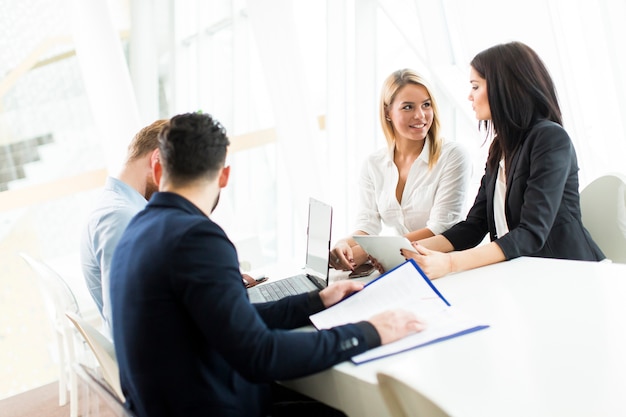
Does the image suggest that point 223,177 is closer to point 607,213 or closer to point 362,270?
point 362,270

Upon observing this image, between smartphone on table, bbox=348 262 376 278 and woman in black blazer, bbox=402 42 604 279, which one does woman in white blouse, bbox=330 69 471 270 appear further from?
smartphone on table, bbox=348 262 376 278

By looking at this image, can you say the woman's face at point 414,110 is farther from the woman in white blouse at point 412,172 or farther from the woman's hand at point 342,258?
the woman's hand at point 342,258

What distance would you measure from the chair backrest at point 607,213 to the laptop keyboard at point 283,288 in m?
1.13

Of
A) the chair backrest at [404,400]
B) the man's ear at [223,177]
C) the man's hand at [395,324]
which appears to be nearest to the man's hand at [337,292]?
the man's hand at [395,324]

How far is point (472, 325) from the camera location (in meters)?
1.29

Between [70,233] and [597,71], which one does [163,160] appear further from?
[70,233]

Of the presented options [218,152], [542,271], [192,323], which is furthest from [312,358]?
[542,271]

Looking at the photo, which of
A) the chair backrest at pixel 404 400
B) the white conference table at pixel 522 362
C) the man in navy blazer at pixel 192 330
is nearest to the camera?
the chair backrest at pixel 404 400

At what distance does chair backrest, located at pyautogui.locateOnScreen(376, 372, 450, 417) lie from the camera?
0.80 metres

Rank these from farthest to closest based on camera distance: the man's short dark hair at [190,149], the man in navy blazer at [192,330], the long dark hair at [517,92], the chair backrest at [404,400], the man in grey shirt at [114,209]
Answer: the long dark hair at [517,92], the man in grey shirt at [114,209], the man's short dark hair at [190,149], the man in navy blazer at [192,330], the chair backrest at [404,400]

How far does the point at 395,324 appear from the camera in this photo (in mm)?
1248

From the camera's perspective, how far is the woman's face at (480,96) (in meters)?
2.20

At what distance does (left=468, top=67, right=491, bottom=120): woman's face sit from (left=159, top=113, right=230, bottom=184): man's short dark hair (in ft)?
4.30

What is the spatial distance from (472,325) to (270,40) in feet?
10.2
